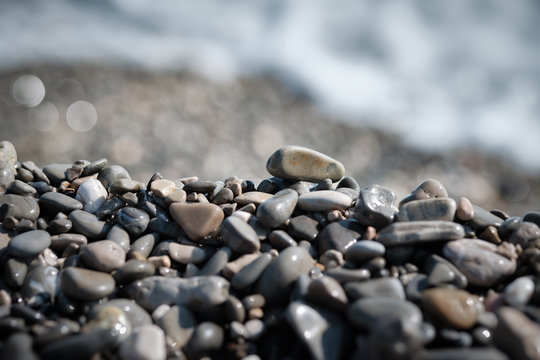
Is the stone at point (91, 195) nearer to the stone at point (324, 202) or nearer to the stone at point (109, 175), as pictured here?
Result: the stone at point (109, 175)

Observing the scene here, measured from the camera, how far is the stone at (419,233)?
1385 mm

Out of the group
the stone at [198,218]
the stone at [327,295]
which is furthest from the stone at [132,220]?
the stone at [327,295]

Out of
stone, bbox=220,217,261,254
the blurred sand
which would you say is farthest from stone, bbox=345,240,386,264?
the blurred sand

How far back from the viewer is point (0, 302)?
1280mm

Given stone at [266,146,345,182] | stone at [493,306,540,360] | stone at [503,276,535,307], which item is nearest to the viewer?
stone at [493,306,540,360]

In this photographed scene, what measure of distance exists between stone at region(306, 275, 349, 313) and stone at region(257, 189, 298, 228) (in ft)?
1.21

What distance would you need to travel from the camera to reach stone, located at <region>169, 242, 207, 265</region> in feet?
4.82

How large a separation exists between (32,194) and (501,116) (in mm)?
7256

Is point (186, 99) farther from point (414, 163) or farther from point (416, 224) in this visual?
point (416, 224)

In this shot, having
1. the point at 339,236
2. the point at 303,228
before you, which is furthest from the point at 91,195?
the point at 339,236

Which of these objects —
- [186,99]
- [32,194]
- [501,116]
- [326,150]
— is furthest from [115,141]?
[501,116]

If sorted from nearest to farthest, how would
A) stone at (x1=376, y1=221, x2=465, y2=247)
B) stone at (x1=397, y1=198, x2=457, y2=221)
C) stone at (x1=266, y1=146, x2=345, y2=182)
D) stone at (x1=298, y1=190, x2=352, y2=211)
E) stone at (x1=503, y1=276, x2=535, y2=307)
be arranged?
stone at (x1=503, y1=276, x2=535, y2=307) → stone at (x1=376, y1=221, x2=465, y2=247) → stone at (x1=397, y1=198, x2=457, y2=221) → stone at (x1=298, y1=190, x2=352, y2=211) → stone at (x1=266, y1=146, x2=345, y2=182)

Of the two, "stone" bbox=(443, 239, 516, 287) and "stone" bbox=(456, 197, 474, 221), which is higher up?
"stone" bbox=(456, 197, 474, 221)

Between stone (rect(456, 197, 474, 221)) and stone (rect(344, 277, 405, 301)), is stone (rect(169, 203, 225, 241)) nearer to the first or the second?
stone (rect(344, 277, 405, 301))
